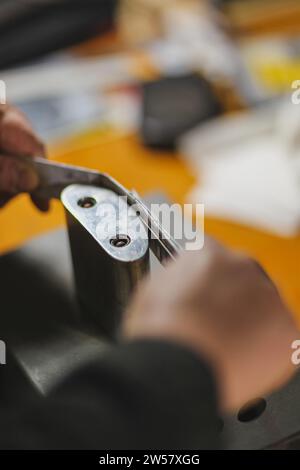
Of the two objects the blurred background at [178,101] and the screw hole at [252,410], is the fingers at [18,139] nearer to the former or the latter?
the blurred background at [178,101]

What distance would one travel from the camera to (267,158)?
74 centimetres

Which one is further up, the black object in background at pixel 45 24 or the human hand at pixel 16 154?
the black object in background at pixel 45 24

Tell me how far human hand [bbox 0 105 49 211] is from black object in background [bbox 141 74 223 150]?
293 millimetres

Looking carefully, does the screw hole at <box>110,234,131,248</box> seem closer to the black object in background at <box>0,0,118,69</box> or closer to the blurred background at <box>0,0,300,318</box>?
the blurred background at <box>0,0,300,318</box>

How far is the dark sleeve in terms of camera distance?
278mm

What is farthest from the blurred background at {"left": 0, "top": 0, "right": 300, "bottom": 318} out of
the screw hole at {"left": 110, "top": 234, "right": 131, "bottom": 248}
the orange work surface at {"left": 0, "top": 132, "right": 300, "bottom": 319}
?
the screw hole at {"left": 110, "top": 234, "right": 131, "bottom": 248}

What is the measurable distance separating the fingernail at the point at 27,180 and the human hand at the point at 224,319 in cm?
16

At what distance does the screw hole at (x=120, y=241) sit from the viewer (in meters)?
0.36

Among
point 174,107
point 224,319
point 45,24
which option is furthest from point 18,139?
point 45,24

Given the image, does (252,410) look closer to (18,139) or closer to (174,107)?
(18,139)

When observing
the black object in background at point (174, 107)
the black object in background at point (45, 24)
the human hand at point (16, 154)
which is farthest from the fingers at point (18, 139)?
the black object in background at point (45, 24)

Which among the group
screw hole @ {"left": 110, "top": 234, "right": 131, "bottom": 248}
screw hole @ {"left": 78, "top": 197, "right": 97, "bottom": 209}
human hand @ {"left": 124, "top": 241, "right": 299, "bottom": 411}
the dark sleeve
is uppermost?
screw hole @ {"left": 78, "top": 197, "right": 97, "bottom": 209}

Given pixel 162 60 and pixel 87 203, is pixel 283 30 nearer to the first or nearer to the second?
pixel 162 60

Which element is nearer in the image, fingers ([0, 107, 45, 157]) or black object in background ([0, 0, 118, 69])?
fingers ([0, 107, 45, 157])
